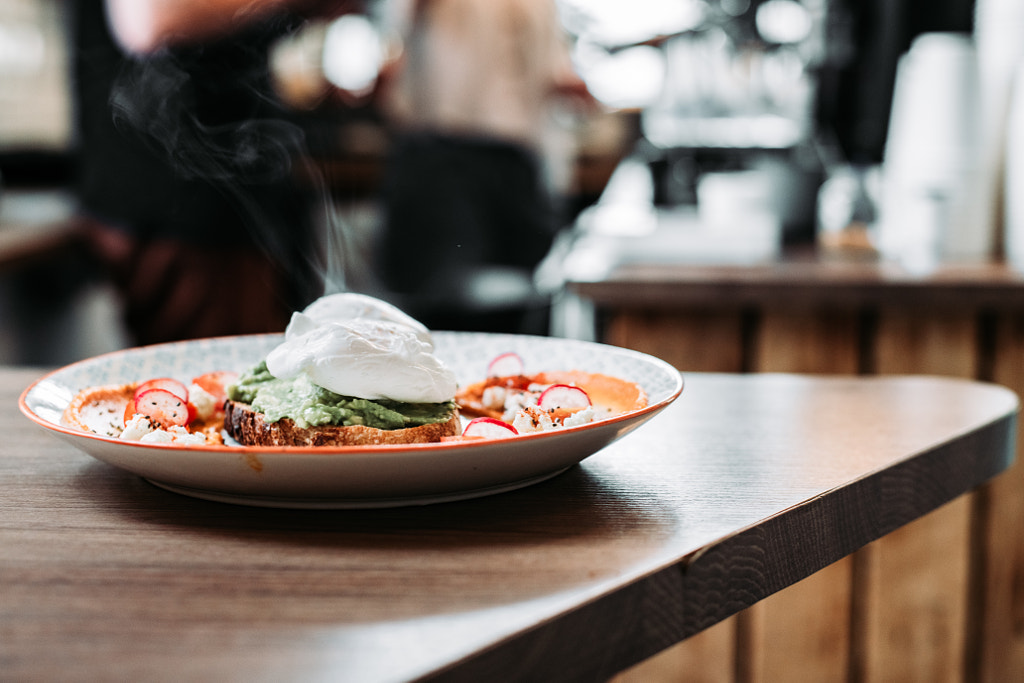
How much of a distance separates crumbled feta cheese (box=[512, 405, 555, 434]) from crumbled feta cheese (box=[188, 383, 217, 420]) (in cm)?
29

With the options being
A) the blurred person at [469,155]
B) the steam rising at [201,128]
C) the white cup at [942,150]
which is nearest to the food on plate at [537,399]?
the steam rising at [201,128]

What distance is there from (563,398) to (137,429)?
1.04 feet

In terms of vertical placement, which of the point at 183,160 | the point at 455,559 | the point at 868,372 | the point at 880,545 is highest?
the point at 183,160

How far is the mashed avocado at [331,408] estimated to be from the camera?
657mm

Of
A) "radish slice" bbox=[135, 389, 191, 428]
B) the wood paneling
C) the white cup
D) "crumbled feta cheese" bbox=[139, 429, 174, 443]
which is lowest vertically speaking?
the wood paneling

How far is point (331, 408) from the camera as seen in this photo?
658mm

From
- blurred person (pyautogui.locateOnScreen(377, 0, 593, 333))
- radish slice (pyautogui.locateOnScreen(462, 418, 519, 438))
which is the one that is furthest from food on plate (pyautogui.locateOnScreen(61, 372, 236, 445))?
blurred person (pyautogui.locateOnScreen(377, 0, 593, 333))

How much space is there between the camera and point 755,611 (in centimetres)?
140

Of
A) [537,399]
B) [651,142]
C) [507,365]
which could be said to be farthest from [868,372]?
[651,142]

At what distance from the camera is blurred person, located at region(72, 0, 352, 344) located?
214 centimetres

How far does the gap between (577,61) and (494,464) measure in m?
5.48

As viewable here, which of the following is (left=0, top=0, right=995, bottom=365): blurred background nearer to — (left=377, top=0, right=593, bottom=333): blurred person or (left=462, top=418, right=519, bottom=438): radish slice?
(left=377, top=0, right=593, bottom=333): blurred person

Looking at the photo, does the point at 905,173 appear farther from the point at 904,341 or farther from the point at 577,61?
the point at 577,61

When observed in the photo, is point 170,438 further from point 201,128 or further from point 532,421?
point 201,128
